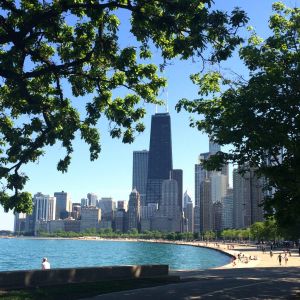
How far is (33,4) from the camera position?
1467 centimetres

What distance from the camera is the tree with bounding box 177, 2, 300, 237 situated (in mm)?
17391

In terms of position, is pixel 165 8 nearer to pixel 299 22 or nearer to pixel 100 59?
pixel 100 59

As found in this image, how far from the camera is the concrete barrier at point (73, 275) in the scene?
752 inches

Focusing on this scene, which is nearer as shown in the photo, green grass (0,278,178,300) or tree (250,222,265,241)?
green grass (0,278,178,300)

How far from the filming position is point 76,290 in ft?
61.7

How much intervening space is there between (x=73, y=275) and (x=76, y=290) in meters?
2.95

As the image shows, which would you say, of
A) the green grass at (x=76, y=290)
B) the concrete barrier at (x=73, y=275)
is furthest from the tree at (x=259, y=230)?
the green grass at (x=76, y=290)

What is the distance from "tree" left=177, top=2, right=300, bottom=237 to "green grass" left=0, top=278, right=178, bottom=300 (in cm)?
673

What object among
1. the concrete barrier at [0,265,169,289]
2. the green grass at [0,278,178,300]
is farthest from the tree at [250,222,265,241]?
the green grass at [0,278,178,300]

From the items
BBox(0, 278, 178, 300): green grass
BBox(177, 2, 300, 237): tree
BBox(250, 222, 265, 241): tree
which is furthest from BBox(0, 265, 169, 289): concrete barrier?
BBox(250, 222, 265, 241): tree

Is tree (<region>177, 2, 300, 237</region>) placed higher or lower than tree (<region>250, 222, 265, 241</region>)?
higher

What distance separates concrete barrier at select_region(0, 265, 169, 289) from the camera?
1911 centimetres

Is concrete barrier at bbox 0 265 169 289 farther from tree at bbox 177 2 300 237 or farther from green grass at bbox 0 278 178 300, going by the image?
tree at bbox 177 2 300 237

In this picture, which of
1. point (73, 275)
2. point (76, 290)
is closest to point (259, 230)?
point (73, 275)
